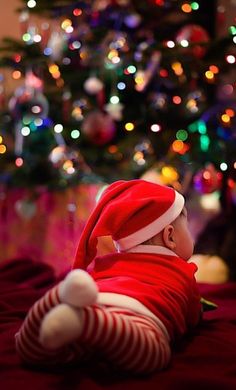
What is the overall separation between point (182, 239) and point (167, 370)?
260 millimetres

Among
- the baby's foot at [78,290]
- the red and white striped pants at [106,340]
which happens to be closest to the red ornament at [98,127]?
the red and white striped pants at [106,340]

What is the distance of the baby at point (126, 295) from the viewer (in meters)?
0.79

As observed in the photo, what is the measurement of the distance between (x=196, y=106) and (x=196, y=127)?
86 millimetres

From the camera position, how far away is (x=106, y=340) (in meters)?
0.82

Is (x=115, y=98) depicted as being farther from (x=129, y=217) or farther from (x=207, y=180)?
(x=129, y=217)

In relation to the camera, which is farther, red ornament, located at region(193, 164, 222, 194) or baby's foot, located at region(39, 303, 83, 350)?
red ornament, located at region(193, 164, 222, 194)

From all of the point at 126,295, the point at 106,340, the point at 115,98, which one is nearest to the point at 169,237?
the point at 126,295

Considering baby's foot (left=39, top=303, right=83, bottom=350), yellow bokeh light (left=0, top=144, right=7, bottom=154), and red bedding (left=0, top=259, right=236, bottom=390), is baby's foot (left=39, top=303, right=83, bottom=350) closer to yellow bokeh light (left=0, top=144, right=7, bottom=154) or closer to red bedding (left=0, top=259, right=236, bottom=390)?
red bedding (left=0, top=259, right=236, bottom=390)

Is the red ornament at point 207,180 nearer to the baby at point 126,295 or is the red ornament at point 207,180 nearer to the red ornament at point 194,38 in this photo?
the red ornament at point 194,38

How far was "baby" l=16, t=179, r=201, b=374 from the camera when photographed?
786 millimetres

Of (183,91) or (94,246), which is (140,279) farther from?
(183,91)

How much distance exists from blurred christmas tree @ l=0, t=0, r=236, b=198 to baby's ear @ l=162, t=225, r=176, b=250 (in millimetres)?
1219

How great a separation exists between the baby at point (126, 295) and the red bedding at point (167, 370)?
2 centimetres

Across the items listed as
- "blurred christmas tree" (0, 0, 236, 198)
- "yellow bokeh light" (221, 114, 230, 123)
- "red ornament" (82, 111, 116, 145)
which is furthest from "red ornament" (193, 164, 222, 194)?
"red ornament" (82, 111, 116, 145)
